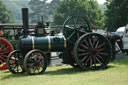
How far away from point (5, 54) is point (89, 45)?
3791mm

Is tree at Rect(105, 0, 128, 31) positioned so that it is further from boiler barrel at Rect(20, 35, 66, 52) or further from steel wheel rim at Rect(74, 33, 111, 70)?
boiler barrel at Rect(20, 35, 66, 52)

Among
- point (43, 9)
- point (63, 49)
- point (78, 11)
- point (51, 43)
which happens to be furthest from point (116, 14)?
point (43, 9)

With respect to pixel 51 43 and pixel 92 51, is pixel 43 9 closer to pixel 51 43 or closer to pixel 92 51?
pixel 92 51

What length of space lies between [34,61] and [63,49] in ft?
4.38

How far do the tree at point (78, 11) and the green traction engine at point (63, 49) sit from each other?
4662cm

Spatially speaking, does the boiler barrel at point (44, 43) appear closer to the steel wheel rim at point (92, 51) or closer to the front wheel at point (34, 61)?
the front wheel at point (34, 61)

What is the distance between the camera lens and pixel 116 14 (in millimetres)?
36312

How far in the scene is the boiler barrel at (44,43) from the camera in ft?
29.8

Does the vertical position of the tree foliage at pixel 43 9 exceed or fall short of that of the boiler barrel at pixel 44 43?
it exceeds it

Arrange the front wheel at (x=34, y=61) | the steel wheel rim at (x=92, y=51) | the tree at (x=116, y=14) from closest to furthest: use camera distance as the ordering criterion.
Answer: the front wheel at (x=34, y=61)
the steel wheel rim at (x=92, y=51)
the tree at (x=116, y=14)

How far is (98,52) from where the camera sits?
9773mm

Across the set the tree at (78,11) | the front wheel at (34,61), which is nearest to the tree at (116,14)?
the tree at (78,11)

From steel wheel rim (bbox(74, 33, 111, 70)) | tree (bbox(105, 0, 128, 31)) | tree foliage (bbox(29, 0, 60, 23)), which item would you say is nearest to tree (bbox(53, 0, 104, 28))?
tree (bbox(105, 0, 128, 31))

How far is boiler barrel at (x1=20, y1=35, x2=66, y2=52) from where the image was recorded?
9094 mm
